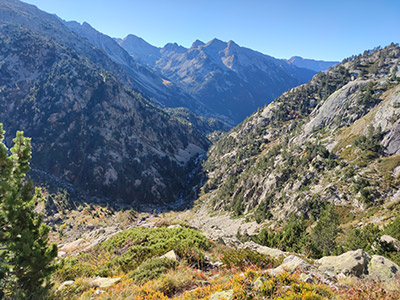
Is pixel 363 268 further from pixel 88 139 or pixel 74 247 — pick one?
pixel 88 139

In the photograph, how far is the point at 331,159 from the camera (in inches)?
2699

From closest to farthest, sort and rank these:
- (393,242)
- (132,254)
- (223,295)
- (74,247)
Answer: (223,295) → (132,254) → (393,242) → (74,247)

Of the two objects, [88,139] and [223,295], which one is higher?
[223,295]

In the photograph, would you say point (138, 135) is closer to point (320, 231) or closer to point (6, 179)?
point (320, 231)

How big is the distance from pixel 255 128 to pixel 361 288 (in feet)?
535

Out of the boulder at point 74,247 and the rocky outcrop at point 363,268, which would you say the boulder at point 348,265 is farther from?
the boulder at point 74,247

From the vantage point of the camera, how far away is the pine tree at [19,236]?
9500mm

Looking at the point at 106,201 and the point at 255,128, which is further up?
the point at 255,128

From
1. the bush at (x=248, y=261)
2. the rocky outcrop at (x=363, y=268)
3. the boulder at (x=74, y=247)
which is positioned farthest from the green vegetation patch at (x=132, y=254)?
the boulder at (x=74, y=247)

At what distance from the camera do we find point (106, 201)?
133375 millimetres

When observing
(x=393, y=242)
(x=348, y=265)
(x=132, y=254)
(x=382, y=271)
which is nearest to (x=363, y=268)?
Result: (x=348, y=265)

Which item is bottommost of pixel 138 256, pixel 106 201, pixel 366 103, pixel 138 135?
pixel 106 201

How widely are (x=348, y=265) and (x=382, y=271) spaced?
1635mm

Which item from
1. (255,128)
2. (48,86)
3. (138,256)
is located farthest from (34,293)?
(48,86)
